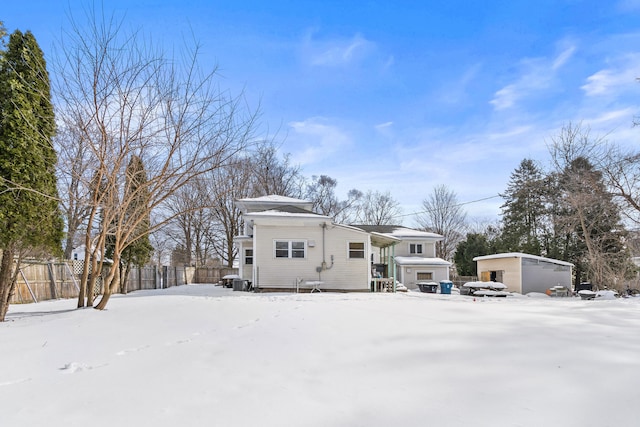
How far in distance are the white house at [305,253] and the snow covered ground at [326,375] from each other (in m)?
10.8

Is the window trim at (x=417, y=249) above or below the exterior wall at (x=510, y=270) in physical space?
Answer: above

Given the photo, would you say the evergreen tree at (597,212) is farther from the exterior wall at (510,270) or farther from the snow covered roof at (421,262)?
the snow covered roof at (421,262)

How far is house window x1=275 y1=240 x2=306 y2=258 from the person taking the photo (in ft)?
55.0

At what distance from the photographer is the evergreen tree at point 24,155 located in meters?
6.97

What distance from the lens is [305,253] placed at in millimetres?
16828

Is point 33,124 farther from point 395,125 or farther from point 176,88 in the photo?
point 395,125

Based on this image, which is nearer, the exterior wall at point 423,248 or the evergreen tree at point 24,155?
the evergreen tree at point 24,155

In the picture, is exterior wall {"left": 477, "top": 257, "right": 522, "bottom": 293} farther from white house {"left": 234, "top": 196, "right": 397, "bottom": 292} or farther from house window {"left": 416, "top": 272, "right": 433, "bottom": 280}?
white house {"left": 234, "top": 196, "right": 397, "bottom": 292}

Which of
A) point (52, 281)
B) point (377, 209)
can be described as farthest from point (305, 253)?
point (377, 209)

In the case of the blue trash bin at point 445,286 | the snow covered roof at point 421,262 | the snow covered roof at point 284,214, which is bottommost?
the blue trash bin at point 445,286

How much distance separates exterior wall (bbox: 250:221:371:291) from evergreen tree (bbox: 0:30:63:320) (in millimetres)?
9339

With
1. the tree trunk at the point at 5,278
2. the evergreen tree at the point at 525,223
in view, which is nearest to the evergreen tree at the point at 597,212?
the evergreen tree at the point at 525,223

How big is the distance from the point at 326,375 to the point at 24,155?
22.9 feet

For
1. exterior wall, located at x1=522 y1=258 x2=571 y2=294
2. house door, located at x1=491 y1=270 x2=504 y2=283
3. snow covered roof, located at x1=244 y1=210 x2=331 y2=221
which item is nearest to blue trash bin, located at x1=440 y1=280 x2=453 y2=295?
exterior wall, located at x1=522 y1=258 x2=571 y2=294
